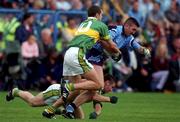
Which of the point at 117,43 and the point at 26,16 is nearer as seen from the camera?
the point at 117,43

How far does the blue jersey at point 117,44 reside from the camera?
16.2 metres

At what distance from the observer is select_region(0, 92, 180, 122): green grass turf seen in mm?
15587

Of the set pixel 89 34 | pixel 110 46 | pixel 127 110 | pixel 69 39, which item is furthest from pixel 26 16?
pixel 89 34

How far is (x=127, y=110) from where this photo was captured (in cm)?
1897

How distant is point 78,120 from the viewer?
1470cm

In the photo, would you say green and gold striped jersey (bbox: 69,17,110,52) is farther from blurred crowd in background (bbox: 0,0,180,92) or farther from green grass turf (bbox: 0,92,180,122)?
blurred crowd in background (bbox: 0,0,180,92)

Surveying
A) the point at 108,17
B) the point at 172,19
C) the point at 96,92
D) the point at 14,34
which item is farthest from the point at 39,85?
the point at 96,92

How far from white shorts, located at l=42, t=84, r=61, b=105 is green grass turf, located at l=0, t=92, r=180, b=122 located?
1.21 ft

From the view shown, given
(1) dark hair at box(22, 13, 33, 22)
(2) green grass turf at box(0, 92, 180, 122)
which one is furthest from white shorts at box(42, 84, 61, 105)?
(1) dark hair at box(22, 13, 33, 22)

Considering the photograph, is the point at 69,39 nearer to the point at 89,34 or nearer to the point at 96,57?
the point at 96,57

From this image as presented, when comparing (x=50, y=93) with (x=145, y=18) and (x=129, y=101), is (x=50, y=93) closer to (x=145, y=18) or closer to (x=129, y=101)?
(x=129, y=101)

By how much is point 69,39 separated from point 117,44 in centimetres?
1102

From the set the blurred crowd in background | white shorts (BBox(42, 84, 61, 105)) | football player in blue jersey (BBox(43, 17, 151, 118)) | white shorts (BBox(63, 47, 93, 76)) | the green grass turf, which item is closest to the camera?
white shorts (BBox(63, 47, 93, 76))

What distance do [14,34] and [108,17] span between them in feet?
14.2
